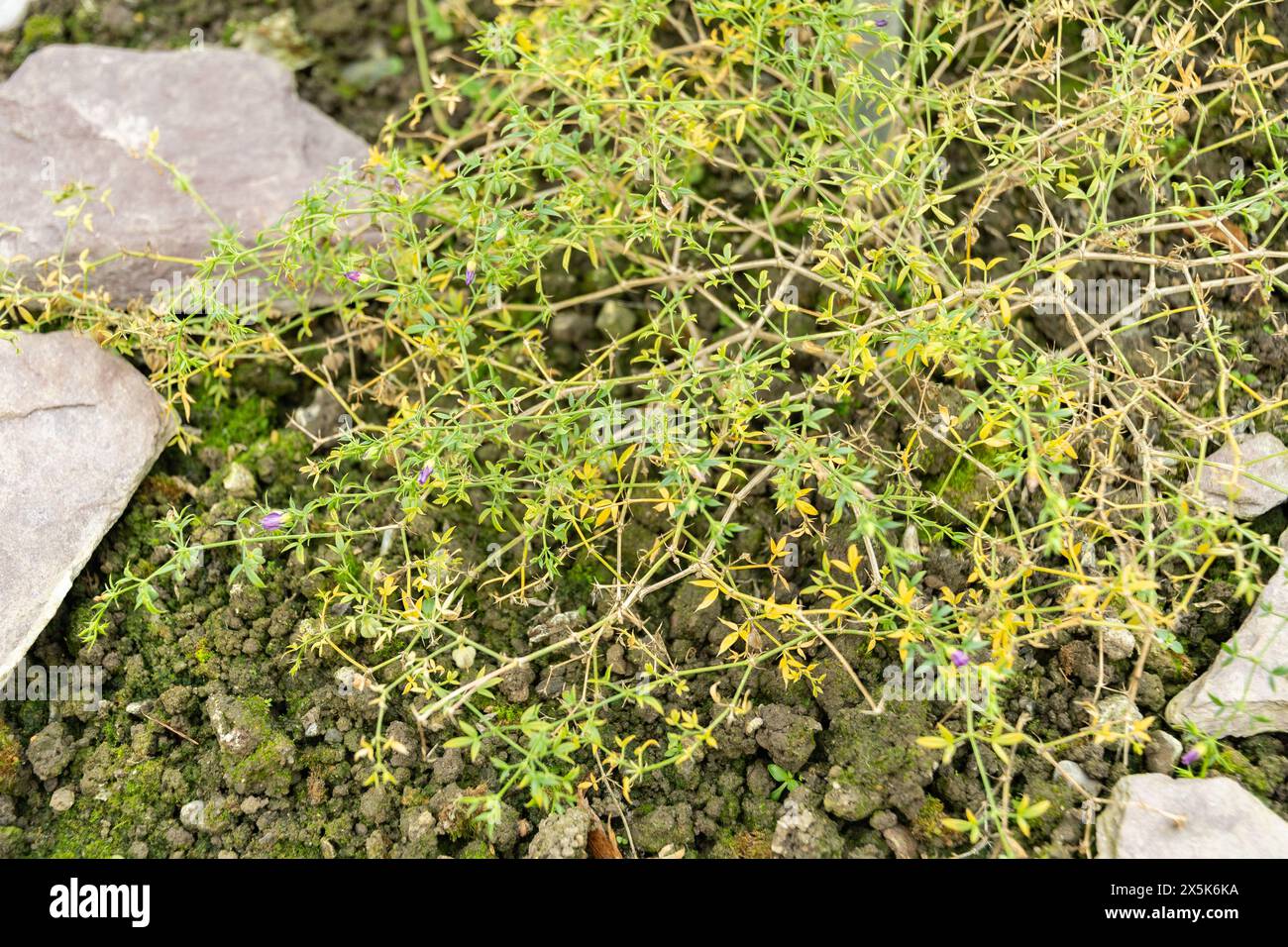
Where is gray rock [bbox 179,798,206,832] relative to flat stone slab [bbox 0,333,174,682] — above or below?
below

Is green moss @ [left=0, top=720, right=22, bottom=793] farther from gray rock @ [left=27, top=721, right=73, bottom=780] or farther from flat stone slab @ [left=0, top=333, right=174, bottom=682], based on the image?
flat stone slab @ [left=0, top=333, right=174, bottom=682]

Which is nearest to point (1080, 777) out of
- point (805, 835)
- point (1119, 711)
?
point (1119, 711)

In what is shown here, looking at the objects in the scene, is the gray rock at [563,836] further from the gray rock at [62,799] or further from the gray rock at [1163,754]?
the gray rock at [1163,754]

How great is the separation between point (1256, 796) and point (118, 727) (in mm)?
2694

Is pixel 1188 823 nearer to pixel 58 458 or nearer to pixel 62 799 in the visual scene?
pixel 62 799

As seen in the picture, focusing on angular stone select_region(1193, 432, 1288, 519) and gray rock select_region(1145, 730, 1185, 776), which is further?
angular stone select_region(1193, 432, 1288, 519)

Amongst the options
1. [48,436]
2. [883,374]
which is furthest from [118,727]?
[883,374]

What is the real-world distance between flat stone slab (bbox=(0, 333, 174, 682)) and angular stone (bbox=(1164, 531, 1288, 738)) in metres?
2.75

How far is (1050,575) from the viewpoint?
265cm

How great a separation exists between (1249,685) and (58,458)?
301 centimetres

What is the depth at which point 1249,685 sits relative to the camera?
2.37 metres

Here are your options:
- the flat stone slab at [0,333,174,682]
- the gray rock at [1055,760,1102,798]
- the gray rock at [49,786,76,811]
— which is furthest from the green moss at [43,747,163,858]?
the gray rock at [1055,760,1102,798]

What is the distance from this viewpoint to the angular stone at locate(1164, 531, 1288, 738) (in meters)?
2.38

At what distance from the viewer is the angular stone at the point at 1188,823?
2205mm
